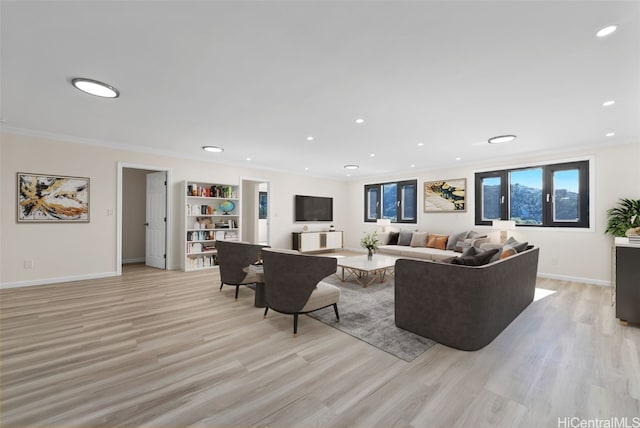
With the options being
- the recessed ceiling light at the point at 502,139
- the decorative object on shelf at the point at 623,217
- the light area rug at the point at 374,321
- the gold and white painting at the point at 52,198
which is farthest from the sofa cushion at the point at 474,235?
the gold and white painting at the point at 52,198

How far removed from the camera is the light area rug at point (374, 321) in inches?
98.5

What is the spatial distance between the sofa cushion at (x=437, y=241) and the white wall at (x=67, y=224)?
5710 millimetres

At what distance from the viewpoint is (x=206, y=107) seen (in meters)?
3.33

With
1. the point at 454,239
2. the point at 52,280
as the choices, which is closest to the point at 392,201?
the point at 454,239

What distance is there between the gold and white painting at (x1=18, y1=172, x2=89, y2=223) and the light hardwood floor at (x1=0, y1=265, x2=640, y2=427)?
1.77 m

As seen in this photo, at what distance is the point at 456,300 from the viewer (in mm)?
2424

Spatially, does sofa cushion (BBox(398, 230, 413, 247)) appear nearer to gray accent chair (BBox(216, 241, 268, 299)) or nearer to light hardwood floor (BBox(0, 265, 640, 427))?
light hardwood floor (BBox(0, 265, 640, 427))

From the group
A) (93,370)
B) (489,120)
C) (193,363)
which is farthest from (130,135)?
(489,120)

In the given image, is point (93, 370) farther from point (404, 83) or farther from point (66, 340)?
point (404, 83)

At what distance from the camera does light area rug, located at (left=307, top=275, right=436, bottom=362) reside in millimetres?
2502

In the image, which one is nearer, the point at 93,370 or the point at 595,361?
the point at 93,370

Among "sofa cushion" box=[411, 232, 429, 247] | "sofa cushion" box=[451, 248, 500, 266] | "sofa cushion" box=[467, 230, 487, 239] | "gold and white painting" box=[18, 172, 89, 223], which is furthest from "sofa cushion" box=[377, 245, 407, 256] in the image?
"gold and white painting" box=[18, 172, 89, 223]

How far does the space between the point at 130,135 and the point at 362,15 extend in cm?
452

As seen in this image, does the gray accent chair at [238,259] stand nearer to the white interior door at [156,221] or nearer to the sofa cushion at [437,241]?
the white interior door at [156,221]
